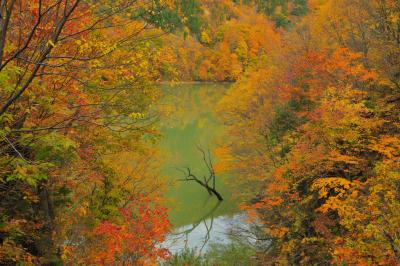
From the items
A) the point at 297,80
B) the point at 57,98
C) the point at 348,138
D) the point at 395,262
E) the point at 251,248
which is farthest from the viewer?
the point at 297,80

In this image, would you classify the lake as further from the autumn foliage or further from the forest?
the autumn foliage

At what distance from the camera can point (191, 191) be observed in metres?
26.0

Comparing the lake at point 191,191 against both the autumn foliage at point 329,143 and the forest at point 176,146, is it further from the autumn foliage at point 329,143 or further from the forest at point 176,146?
the autumn foliage at point 329,143

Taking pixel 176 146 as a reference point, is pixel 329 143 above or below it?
above

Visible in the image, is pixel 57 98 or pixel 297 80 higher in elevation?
pixel 57 98

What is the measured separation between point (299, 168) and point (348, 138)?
205 centimetres

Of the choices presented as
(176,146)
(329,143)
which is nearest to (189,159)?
(176,146)

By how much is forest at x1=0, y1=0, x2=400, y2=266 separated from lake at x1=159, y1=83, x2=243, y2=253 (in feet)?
0.43

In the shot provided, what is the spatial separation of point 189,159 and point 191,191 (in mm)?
4704

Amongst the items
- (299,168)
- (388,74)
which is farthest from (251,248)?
(388,74)

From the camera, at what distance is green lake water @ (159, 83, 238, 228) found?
73.7ft

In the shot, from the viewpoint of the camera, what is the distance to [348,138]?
36.8 feet

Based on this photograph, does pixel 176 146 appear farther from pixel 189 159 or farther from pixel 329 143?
pixel 329 143

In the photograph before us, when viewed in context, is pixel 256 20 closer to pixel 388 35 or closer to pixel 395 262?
pixel 388 35
